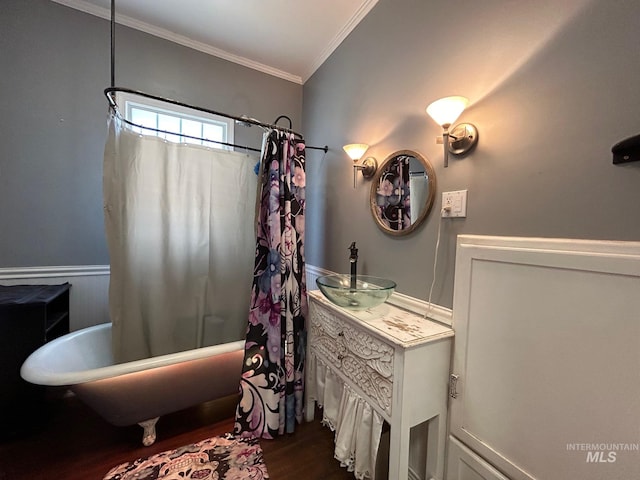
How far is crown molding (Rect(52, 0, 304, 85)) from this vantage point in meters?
1.79

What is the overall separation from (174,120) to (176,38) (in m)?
0.64

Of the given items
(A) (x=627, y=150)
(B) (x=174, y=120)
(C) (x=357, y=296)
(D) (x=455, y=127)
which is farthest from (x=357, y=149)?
(B) (x=174, y=120)

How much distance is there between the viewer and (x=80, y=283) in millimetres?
1874

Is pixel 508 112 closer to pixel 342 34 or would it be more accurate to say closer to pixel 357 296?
pixel 357 296

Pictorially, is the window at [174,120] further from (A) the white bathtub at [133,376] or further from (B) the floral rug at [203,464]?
(B) the floral rug at [203,464]

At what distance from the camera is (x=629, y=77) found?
2.24ft

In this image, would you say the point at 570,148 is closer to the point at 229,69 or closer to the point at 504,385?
the point at 504,385

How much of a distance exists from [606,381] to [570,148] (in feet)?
2.24

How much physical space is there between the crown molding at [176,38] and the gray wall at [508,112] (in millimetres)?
1059

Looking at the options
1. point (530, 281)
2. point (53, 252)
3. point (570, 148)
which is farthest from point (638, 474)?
point (53, 252)

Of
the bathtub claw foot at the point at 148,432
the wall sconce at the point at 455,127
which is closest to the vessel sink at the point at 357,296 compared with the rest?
the wall sconce at the point at 455,127

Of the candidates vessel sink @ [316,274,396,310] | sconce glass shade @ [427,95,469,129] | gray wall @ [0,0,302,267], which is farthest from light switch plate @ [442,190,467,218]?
gray wall @ [0,0,302,267]

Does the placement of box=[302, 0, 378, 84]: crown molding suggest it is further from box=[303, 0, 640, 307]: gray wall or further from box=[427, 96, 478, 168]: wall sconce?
box=[427, 96, 478, 168]: wall sconce

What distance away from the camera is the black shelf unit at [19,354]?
1.37 metres
